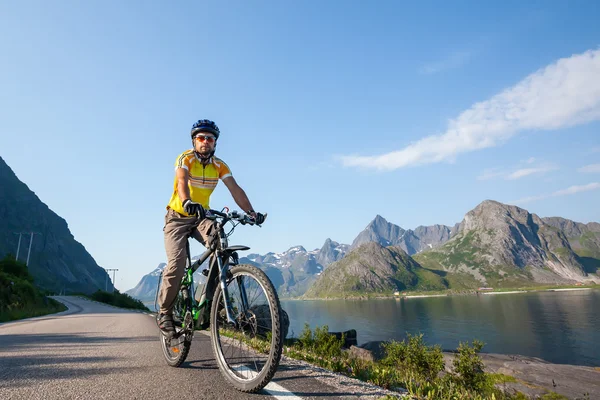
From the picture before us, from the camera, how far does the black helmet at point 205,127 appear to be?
16.0 feet

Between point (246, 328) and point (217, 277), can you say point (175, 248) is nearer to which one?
point (217, 277)

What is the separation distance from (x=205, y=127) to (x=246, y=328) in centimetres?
281

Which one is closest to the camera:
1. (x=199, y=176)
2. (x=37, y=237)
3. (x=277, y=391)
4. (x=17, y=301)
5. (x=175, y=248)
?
(x=277, y=391)

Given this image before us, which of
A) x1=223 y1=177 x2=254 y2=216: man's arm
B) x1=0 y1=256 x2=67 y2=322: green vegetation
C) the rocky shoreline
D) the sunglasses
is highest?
the sunglasses

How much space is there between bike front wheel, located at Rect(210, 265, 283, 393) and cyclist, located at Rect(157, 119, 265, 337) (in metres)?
0.95

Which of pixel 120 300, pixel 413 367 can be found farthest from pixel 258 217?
pixel 120 300

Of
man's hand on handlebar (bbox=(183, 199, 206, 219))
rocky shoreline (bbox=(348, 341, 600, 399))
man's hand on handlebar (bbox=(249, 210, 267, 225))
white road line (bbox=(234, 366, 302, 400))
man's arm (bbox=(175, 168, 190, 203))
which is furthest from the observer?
rocky shoreline (bbox=(348, 341, 600, 399))

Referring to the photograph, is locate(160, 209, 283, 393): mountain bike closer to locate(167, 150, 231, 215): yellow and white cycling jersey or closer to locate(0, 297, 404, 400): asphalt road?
locate(0, 297, 404, 400): asphalt road

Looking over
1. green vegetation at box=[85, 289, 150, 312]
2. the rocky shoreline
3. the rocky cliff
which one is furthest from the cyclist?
the rocky cliff

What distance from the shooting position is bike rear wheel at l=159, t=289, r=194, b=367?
4.62 m

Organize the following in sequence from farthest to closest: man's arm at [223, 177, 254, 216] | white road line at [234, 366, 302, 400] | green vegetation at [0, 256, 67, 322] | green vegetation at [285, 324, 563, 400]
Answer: green vegetation at [0, 256, 67, 322]
man's arm at [223, 177, 254, 216]
green vegetation at [285, 324, 563, 400]
white road line at [234, 366, 302, 400]

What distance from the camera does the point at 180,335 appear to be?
470cm

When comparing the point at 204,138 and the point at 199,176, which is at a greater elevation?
the point at 204,138

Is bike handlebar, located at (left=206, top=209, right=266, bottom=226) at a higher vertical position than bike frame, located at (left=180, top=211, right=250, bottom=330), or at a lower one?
higher
